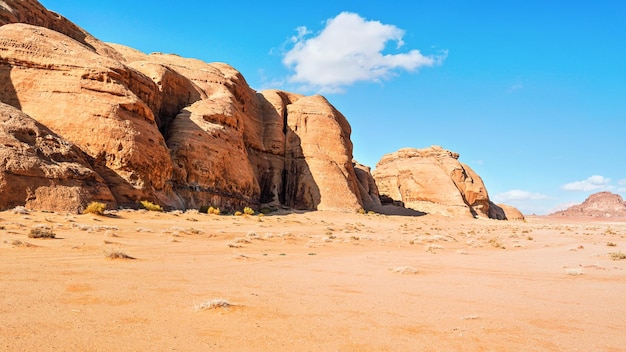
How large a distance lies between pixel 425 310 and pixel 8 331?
4.68 meters

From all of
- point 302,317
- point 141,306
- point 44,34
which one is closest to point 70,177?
point 44,34

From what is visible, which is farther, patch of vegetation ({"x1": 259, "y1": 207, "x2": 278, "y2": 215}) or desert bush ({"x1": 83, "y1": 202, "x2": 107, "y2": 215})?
patch of vegetation ({"x1": 259, "y1": 207, "x2": 278, "y2": 215})

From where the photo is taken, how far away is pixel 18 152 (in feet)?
55.3

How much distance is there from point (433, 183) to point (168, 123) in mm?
36685

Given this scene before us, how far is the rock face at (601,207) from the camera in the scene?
14000 centimetres

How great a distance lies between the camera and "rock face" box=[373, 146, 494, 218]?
172ft

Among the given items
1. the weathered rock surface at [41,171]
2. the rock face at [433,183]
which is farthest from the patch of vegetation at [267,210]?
the rock face at [433,183]

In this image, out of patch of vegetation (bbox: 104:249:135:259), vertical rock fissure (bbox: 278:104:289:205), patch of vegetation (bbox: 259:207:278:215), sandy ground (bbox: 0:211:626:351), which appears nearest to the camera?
sandy ground (bbox: 0:211:626:351)

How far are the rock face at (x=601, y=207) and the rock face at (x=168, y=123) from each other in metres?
137

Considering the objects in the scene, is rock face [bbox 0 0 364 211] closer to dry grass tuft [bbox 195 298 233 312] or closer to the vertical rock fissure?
the vertical rock fissure

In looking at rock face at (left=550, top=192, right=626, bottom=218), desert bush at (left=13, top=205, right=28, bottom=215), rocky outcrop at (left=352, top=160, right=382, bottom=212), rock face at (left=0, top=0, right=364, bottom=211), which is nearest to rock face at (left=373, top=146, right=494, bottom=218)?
rocky outcrop at (left=352, top=160, right=382, bottom=212)

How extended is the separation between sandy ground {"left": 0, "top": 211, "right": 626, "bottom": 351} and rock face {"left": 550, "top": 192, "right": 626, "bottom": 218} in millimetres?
160916

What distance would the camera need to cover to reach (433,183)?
178 feet

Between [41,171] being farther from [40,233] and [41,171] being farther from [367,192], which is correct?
[367,192]
